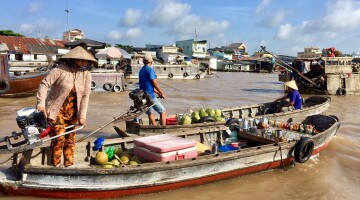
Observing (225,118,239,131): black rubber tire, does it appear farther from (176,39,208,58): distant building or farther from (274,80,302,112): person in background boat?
(176,39,208,58): distant building

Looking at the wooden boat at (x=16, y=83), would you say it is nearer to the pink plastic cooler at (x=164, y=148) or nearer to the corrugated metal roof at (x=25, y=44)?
the pink plastic cooler at (x=164, y=148)

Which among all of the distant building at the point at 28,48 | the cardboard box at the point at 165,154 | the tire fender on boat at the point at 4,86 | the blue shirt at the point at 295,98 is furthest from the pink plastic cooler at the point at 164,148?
the distant building at the point at 28,48

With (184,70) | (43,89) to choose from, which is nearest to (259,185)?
(43,89)

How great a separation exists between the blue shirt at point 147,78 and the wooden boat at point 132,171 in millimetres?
1208

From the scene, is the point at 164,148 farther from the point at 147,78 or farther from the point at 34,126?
the point at 147,78

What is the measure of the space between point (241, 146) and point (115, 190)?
291 cm

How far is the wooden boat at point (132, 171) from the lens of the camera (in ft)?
14.5

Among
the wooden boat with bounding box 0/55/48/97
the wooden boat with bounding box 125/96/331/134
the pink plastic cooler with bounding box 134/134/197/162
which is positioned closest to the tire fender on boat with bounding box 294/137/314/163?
the wooden boat with bounding box 125/96/331/134

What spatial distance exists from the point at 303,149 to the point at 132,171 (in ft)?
11.1

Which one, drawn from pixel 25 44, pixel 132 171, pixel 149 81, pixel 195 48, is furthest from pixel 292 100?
pixel 195 48

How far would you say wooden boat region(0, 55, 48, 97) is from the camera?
48.5 feet

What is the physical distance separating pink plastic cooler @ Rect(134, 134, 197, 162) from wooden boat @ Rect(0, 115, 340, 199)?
137 mm

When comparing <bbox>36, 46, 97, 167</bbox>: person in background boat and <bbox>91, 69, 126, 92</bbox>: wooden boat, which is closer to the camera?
<bbox>36, 46, 97, 167</bbox>: person in background boat

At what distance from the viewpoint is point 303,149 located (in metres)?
6.28
